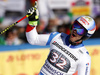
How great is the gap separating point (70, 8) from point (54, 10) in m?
0.60

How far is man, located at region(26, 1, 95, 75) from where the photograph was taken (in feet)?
12.6

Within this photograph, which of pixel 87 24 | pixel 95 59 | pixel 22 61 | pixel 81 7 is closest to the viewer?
pixel 87 24

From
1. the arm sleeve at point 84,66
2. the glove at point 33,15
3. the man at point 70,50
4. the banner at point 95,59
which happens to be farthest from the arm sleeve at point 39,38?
the banner at point 95,59

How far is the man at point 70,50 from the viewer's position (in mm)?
3854

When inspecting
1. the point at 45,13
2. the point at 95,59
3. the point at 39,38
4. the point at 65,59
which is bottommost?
the point at 95,59

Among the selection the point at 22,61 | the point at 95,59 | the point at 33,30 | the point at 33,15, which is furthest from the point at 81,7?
the point at 33,15

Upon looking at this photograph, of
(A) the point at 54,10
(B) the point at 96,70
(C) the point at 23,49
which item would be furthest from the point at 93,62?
(A) the point at 54,10

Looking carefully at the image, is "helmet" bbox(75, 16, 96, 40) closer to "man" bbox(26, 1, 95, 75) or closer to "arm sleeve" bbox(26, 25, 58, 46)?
"man" bbox(26, 1, 95, 75)

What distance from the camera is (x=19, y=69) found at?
5.57 m

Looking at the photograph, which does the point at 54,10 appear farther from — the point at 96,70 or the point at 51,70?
the point at 51,70

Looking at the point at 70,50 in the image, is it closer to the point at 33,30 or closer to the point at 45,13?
the point at 33,30

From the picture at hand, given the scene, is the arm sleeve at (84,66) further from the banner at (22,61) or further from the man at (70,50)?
the banner at (22,61)

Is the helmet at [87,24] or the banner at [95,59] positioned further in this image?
the banner at [95,59]

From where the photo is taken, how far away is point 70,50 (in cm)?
399
